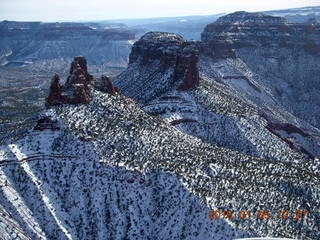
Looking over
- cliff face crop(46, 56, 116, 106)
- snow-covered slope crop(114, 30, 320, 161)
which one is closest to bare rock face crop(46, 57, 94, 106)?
cliff face crop(46, 56, 116, 106)

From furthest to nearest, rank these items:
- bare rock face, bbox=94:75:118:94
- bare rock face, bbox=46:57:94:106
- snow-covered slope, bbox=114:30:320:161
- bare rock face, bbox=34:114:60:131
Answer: snow-covered slope, bbox=114:30:320:161 < bare rock face, bbox=94:75:118:94 < bare rock face, bbox=46:57:94:106 < bare rock face, bbox=34:114:60:131

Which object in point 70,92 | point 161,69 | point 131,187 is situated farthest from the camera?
point 161,69

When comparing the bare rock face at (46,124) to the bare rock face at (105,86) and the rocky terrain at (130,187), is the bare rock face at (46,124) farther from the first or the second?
the bare rock face at (105,86)

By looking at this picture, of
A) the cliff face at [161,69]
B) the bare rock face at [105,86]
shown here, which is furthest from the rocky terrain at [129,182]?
the cliff face at [161,69]

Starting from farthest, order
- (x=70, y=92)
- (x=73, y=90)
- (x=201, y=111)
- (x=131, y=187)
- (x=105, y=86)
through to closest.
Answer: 1. (x=201, y=111)
2. (x=105, y=86)
3. (x=73, y=90)
4. (x=70, y=92)
5. (x=131, y=187)

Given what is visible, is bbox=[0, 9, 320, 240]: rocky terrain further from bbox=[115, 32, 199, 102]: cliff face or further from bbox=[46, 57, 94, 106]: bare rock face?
bbox=[115, 32, 199, 102]: cliff face

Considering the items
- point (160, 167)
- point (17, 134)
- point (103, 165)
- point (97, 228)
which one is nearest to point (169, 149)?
point (160, 167)

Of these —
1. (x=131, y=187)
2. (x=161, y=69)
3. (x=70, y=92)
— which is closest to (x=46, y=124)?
(x=70, y=92)

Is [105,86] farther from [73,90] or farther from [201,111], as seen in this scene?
[201,111]
